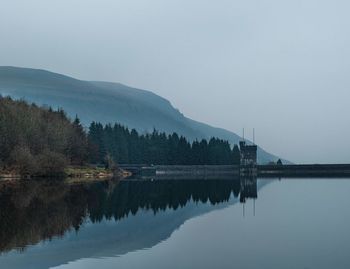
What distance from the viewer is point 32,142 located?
97.6 metres

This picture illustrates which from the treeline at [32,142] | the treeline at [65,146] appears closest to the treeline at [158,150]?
the treeline at [65,146]

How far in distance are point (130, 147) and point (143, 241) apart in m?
140

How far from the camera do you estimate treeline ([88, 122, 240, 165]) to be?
158500mm

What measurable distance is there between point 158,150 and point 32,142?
249ft

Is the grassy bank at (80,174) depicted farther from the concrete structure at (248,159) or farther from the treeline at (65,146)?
the concrete structure at (248,159)

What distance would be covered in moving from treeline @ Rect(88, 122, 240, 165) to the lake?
113 metres

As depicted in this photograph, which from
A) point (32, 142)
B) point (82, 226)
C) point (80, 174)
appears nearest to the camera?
point (82, 226)

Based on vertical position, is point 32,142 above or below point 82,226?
above

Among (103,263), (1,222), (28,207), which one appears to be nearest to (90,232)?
(1,222)

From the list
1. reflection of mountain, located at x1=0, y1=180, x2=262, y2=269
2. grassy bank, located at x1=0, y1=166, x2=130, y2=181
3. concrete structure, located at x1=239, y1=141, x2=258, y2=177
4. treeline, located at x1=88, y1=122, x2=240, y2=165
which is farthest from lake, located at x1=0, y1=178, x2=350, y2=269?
concrete structure, located at x1=239, y1=141, x2=258, y2=177

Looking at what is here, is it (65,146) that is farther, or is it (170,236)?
(65,146)

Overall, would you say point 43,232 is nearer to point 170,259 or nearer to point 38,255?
point 38,255

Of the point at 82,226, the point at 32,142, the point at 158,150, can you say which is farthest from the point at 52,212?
the point at 158,150

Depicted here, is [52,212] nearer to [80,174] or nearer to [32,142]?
[32,142]
